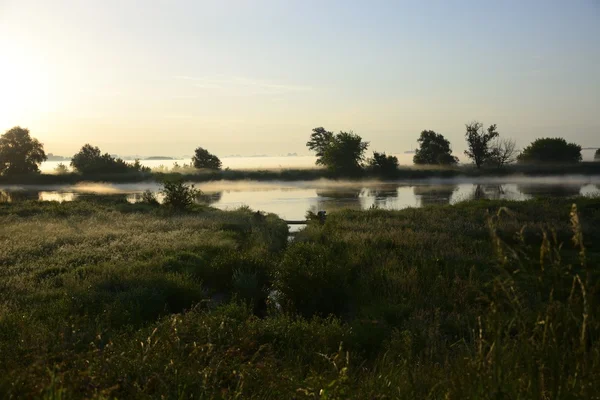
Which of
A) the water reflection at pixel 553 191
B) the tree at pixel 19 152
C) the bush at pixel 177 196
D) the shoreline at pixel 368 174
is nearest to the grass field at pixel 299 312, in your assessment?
the bush at pixel 177 196

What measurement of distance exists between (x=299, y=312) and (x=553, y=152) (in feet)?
267

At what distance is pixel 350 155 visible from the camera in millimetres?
73250

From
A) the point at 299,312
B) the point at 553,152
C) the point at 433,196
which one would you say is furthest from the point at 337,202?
the point at 553,152

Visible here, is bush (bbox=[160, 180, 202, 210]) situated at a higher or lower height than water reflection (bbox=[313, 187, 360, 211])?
higher

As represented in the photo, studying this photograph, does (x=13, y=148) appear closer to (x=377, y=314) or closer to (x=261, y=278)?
(x=261, y=278)

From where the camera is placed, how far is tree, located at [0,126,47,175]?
65000mm

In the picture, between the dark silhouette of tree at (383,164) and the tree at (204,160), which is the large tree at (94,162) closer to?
the tree at (204,160)

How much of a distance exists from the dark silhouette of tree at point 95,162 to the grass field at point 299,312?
55.0 m

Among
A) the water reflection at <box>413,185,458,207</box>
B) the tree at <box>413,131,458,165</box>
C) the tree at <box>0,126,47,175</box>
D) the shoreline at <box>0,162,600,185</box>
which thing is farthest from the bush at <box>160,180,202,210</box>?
the tree at <box>413,131,458,165</box>

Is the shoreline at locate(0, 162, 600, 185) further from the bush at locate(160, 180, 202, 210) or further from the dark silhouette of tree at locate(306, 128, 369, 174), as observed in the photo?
the bush at locate(160, 180, 202, 210)

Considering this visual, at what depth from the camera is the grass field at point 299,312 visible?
11.1 feet

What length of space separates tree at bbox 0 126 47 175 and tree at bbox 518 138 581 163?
75574 millimetres

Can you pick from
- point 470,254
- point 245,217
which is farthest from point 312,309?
point 245,217

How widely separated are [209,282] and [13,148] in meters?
64.7
